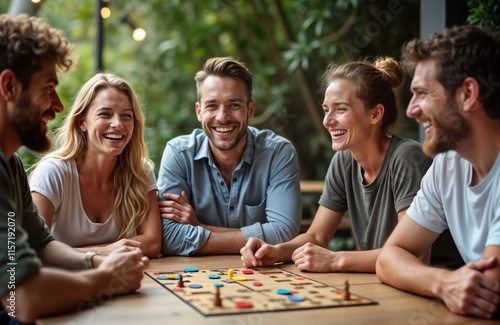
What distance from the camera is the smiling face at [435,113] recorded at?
6.79ft

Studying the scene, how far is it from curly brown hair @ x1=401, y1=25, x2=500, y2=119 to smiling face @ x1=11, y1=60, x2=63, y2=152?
132 centimetres

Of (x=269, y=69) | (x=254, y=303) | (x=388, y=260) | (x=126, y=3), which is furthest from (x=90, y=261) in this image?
(x=126, y=3)

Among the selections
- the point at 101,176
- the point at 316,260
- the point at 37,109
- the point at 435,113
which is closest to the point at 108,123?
the point at 101,176

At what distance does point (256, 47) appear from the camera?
685 centimetres

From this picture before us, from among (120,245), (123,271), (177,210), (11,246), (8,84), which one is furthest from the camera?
(177,210)

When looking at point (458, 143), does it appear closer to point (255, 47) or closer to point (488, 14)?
point (488, 14)

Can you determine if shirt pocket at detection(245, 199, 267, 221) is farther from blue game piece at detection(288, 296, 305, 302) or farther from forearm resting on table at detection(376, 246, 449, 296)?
blue game piece at detection(288, 296, 305, 302)

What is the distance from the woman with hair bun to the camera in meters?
2.66

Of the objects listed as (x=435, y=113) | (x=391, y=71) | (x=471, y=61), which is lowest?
(x=435, y=113)

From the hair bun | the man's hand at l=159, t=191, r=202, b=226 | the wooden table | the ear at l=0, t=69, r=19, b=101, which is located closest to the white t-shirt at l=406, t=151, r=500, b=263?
the wooden table

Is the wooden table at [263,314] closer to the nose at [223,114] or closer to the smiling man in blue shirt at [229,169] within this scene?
the smiling man in blue shirt at [229,169]

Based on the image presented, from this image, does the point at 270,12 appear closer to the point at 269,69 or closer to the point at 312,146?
the point at 269,69

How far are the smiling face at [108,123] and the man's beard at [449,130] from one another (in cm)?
148

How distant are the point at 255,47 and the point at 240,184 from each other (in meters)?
3.90
